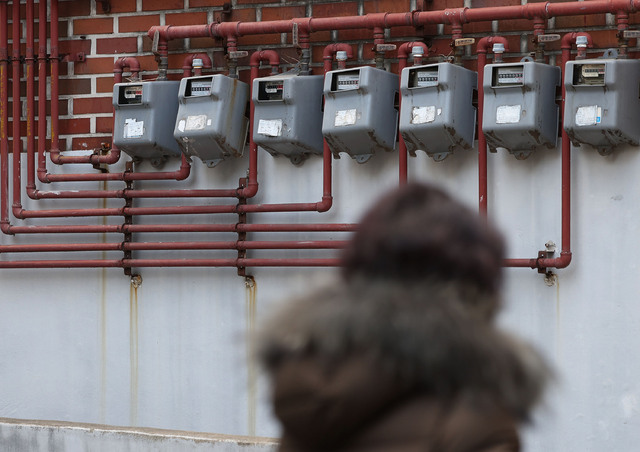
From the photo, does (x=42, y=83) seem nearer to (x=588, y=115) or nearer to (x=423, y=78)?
(x=423, y=78)

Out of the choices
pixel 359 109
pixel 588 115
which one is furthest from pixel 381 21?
pixel 588 115

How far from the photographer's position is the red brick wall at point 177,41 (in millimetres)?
3824

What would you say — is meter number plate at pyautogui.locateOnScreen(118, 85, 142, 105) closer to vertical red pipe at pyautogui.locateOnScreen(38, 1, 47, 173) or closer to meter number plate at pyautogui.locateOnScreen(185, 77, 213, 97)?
meter number plate at pyautogui.locateOnScreen(185, 77, 213, 97)

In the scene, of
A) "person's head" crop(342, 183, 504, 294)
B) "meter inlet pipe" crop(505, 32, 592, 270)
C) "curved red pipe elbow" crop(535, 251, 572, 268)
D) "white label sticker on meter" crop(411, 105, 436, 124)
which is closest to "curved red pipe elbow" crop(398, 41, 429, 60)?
"white label sticker on meter" crop(411, 105, 436, 124)

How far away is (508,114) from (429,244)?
2317 millimetres

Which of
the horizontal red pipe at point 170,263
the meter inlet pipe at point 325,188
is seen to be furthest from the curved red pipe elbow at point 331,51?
the horizontal red pipe at point 170,263

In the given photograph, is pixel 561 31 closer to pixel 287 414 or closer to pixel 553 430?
pixel 553 430

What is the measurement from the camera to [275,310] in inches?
55.2

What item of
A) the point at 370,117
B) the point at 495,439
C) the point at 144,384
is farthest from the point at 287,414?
the point at 144,384

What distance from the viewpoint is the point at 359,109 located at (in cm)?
368

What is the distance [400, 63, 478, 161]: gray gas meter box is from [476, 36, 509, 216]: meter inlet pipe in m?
0.04

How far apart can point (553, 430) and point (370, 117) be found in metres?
1.32

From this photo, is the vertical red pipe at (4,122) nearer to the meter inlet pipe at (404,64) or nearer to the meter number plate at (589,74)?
the meter inlet pipe at (404,64)

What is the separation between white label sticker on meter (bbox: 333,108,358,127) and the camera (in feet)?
12.1
